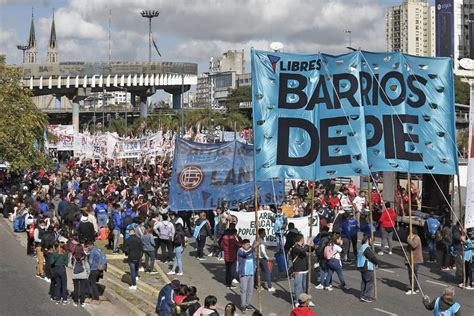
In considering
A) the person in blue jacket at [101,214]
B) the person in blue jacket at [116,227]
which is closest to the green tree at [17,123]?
the person in blue jacket at [101,214]

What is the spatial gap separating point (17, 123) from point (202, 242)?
2008 centimetres

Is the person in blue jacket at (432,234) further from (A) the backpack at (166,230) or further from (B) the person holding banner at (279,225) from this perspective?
(A) the backpack at (166,230)

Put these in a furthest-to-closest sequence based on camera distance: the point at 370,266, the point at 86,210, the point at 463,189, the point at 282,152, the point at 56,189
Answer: the point at 56,189, the point at 463,189, the point at 86,210, the point at 370,266, the point at 282,152

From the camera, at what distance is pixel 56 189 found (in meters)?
35.0

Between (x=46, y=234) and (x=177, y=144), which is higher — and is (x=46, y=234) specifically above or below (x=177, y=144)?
below

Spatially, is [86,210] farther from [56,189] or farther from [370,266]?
[56,189]

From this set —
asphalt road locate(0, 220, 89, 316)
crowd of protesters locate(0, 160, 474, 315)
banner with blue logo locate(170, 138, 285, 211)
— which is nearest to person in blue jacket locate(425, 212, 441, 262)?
crowd of protesters locate(0, 160, 474, 315)

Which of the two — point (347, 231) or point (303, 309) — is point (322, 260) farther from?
point (303, 309)

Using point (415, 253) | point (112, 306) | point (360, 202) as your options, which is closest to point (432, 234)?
point (415, 253)

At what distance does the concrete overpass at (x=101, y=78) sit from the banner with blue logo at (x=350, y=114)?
89855mm

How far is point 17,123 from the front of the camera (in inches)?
1481

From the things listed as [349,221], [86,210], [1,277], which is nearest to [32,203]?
[86,210]

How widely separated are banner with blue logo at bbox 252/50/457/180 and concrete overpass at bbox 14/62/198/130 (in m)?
89.9

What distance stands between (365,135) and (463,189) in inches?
466
